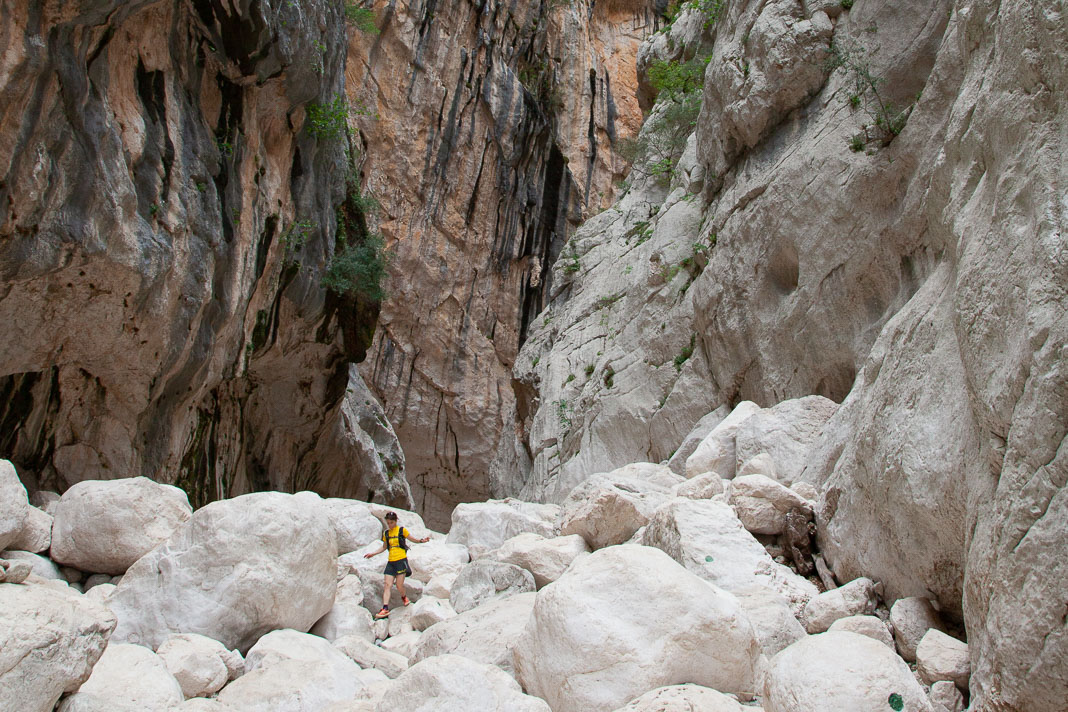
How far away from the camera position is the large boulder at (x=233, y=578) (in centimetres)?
520

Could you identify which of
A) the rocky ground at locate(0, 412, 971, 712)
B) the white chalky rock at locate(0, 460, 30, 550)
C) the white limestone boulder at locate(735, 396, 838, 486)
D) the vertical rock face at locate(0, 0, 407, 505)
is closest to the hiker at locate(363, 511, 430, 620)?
the rocky ground at locate(0, 412, 971, 712)

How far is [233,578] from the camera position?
5312 millimetres

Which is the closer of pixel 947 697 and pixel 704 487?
pixel 947 697

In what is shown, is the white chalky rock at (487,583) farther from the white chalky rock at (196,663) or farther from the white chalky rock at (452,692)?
the white chalky rock at (452,692)

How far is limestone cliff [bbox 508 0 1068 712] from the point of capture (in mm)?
3244

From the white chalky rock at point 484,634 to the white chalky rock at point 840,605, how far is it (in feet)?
5.88

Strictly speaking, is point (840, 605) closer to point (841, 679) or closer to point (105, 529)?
point (841, 679)

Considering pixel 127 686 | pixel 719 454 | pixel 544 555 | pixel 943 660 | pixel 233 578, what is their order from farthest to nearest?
pixel 719 454 < pixel 544 555 < pixel 233 578 < pixel 127 686 < pixel 943 660

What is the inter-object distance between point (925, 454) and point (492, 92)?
23.5 meters

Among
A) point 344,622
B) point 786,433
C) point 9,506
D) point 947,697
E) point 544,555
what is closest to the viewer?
point 947,697

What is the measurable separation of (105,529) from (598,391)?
1037 cm

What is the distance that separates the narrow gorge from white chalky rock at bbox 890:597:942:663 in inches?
0.7

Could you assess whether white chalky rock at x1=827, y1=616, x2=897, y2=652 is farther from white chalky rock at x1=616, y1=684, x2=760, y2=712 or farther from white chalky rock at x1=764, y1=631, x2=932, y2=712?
white chalky rock at x1=616, y1=684, x2=760, y2=712

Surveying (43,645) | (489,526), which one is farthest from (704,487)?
(43,645)
